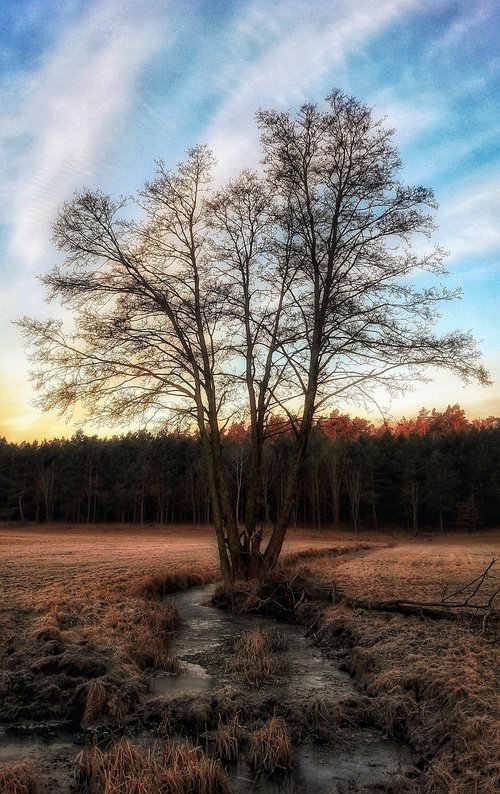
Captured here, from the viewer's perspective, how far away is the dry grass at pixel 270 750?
18.1ft

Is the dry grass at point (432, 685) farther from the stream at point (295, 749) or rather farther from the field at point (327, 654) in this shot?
the stream at point (295, 749)

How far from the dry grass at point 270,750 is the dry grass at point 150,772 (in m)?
0.51

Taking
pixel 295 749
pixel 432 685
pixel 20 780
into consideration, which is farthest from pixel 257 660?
pixel 20 780

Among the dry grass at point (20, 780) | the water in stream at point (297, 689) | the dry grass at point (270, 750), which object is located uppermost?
the dry grass at point (20, 780)

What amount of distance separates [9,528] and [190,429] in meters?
56.9

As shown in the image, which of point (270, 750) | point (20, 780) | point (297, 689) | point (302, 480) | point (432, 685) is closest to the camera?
point (20, 780)

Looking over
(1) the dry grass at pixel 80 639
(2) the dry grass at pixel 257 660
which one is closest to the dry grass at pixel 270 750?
(1) the dry grass at pixel 80 639

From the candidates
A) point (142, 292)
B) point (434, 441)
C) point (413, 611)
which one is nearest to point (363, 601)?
point (413, 611)

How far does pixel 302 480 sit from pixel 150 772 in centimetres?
6485

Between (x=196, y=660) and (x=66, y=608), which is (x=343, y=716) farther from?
(x=66, y=608)

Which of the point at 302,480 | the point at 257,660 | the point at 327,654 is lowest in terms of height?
the point at 327,654

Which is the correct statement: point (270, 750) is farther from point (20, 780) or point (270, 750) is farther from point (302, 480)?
point (302, 480)

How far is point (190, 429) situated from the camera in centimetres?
1606

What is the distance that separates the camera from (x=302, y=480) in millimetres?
69000
